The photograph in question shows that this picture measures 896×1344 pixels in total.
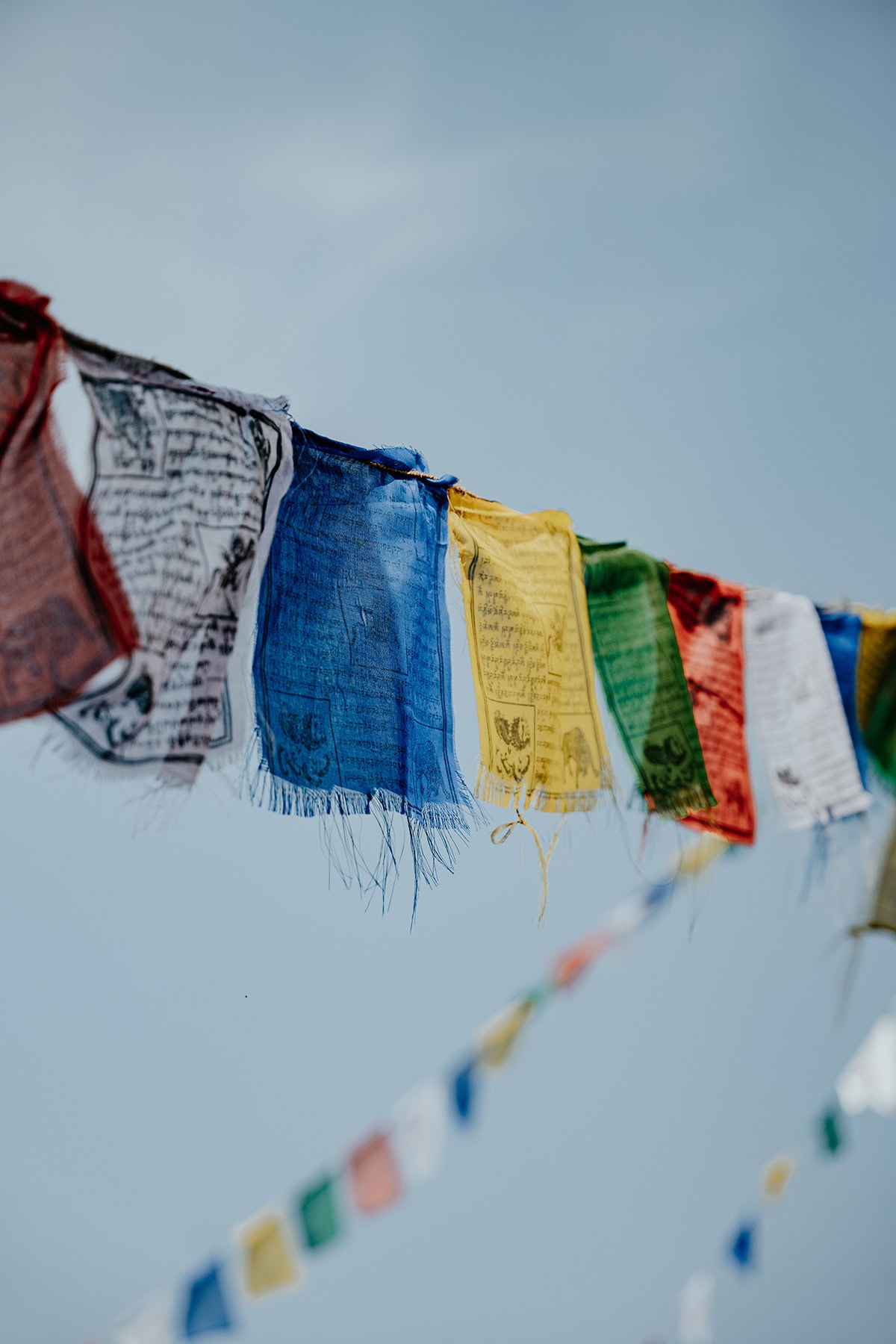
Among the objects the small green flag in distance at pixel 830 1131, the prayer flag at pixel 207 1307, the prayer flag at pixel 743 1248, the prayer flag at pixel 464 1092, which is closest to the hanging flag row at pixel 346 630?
the prayer flag at pixel 464 1092

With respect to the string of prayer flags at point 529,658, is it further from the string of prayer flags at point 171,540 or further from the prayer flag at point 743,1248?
the prayer flag at point 743,1248

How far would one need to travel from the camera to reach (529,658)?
2496 mm

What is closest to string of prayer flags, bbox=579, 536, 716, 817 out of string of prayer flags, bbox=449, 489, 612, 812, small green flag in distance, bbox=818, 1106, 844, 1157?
string of prayer flags, bbox=449, 489, 612, 812

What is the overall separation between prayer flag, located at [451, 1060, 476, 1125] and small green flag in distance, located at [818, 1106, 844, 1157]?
174 centimetres

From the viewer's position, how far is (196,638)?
1.69m

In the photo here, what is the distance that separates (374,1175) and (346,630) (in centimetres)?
125

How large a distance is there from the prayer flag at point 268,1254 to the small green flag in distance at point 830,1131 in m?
2.24

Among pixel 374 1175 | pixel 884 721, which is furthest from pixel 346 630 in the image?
pixel 884 721

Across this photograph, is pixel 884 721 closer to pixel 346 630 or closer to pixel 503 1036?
pixel 503 1036

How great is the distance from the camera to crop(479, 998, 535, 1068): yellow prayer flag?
9.30 ft

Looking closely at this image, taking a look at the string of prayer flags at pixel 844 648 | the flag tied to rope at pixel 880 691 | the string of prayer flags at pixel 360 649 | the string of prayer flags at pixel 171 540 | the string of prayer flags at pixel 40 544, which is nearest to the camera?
the string of prayer flags at pixel 40 544

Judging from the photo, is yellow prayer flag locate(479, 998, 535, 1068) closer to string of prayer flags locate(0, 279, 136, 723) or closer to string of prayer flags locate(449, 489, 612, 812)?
string of prayer flags locate(449, 489, 612, 812)

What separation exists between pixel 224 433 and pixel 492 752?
3.04ft

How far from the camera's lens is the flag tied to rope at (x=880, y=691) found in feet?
12.0
